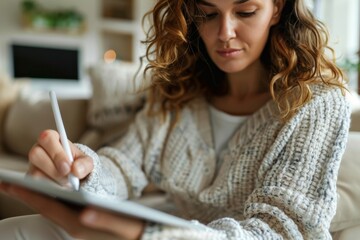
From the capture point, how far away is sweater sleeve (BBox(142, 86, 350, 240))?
2.34 ft

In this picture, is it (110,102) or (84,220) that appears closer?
(84,220)

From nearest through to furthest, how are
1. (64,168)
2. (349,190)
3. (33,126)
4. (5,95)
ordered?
(64,168), (349,190), (33,126), (5,95)

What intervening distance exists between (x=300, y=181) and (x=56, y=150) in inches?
16.3

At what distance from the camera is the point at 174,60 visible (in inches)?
38.6

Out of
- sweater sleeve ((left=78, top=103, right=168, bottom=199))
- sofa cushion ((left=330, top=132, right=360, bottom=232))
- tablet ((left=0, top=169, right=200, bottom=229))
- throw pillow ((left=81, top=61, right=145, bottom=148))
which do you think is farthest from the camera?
throw pillow ((left=81, top=61, right=145, bottom=148))

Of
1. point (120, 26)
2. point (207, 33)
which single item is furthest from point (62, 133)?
point (120, 26)

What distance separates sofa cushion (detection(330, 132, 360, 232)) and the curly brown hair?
13 centimetres

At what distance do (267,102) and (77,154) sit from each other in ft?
1.38

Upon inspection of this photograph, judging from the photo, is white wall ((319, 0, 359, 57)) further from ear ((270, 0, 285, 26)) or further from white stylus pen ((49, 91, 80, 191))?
white stylus pen ((49, 91, 80, 191))

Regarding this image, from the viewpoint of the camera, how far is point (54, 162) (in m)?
0.74

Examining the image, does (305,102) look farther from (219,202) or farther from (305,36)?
(219,202)

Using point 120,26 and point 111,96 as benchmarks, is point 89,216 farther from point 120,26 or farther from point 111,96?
point 120,26

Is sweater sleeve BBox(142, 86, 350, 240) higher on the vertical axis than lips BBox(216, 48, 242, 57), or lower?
lower

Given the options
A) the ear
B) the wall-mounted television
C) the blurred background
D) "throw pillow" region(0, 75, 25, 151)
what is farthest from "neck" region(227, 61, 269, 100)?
the wall-mounted television
